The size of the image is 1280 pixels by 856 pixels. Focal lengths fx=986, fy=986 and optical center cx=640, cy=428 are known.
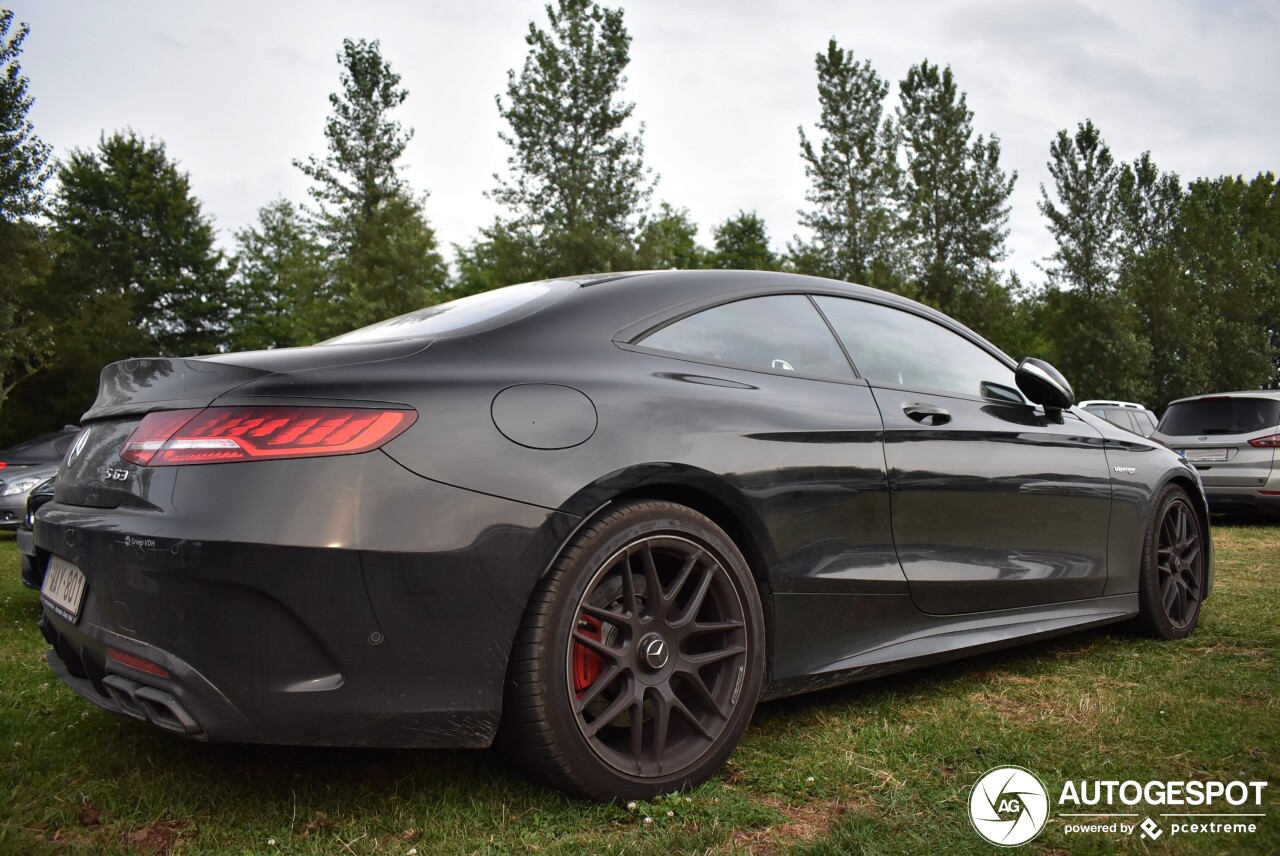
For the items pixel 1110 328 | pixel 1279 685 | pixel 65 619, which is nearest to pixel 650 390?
pixel 65 619

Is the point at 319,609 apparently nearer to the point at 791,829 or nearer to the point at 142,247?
the point at 791,829

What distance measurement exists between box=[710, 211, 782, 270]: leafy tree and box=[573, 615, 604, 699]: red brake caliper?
4709 cm

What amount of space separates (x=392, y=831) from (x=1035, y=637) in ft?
7.83

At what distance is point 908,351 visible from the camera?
11.2ft

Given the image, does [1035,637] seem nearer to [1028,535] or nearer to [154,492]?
[1028,535]

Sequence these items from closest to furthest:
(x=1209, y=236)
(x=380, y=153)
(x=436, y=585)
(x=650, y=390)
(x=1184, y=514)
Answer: (x=436, y=585) < (x=650, y=390) < (x=1184, y=514) < (x=380, y=153) < (x=1209, y=236)

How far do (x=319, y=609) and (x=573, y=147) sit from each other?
85.3ft

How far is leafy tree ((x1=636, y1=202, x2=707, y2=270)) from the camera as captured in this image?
27031mm

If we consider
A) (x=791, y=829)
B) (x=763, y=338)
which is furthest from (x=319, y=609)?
(x=763, y=338)

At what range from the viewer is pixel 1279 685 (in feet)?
11.1

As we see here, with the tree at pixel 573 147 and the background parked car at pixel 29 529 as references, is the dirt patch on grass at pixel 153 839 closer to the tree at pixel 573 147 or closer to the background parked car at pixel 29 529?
the background parked car at pixel 29 529

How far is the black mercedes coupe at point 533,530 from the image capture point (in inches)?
77.7

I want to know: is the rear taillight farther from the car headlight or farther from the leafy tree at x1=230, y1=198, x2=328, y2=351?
the leafy tree at x1=230, y1=198, x2=328, y2=351

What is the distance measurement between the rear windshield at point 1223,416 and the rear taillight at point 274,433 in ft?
35.5
